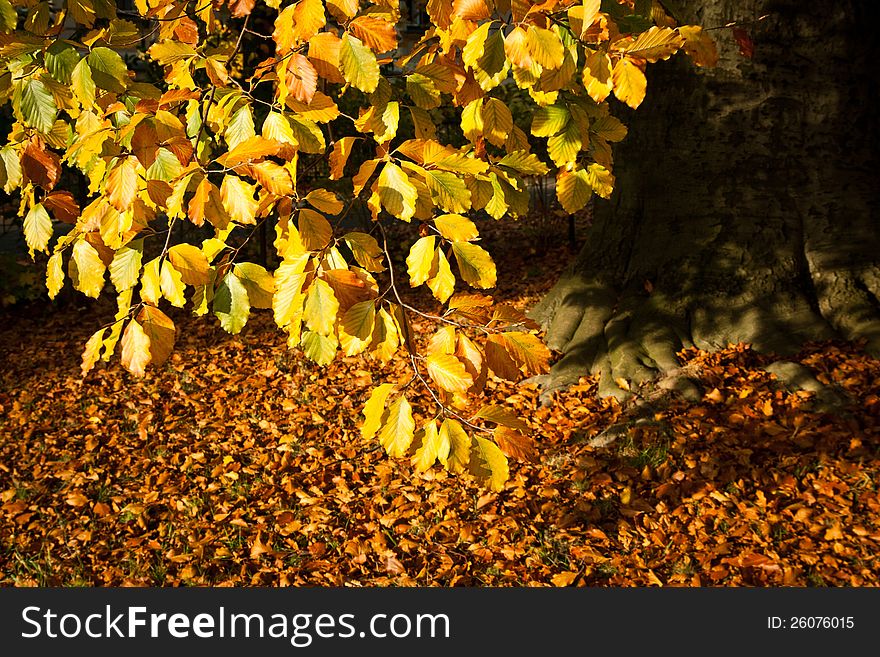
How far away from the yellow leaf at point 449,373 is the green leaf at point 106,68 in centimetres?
95

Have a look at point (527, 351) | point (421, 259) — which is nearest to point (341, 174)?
point (421, 259)

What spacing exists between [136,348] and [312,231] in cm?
45

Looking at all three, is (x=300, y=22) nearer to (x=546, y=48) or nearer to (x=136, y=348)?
(x=546, y=48)

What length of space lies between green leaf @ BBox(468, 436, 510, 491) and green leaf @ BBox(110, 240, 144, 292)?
0.84m

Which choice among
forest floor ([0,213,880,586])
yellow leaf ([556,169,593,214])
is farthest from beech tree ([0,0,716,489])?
forest floor ([0,213,880,586])

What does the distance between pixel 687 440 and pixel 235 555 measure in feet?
7.00

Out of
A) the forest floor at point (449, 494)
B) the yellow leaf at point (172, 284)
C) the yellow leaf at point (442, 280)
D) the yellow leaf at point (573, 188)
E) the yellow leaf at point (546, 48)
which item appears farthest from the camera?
the forest floor at point (449, 494)

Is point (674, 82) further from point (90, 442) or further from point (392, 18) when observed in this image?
point (90, 442)

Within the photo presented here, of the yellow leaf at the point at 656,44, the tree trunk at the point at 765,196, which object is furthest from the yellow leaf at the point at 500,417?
the tree trunk at the point at 765,196

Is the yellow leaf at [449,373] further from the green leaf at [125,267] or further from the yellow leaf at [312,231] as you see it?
the green leaf at [125,267]

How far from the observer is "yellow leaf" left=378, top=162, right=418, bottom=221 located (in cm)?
162

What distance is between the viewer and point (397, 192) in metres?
1.64

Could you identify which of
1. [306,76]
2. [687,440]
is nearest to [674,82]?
[687,440]

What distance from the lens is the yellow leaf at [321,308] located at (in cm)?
154
